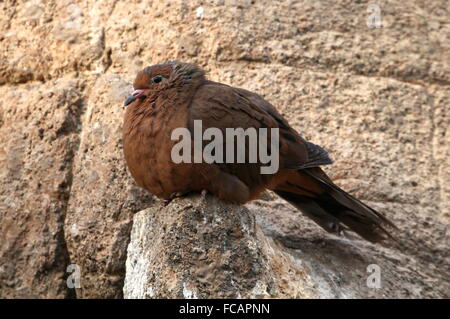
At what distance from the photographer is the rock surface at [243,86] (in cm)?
495

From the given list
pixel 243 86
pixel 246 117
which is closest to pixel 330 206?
pixel 246 117

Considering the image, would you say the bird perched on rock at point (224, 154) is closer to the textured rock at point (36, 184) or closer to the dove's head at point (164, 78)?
the dove's head at point (164, 78)

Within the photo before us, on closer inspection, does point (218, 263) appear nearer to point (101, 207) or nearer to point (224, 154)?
point (224, 154)

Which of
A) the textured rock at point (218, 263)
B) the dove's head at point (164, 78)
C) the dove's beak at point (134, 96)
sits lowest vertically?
the textured rock at point (218, 263)

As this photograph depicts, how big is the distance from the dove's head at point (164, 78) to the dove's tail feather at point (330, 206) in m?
0.92

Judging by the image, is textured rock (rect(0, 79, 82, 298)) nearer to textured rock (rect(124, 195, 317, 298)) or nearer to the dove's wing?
textured rock (rect(124, 195, 317, 298))

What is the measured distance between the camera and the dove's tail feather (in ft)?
15.3

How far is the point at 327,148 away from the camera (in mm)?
5344

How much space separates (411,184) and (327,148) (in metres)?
0.67

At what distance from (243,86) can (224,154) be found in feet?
4.75

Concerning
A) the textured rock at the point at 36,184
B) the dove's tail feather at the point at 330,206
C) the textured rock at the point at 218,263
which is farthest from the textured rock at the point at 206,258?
the textured rock at the point at 36,184

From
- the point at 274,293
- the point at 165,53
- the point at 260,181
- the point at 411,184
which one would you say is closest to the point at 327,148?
the point at 411,184

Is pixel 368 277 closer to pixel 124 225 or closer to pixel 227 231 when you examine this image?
pixel 227 231

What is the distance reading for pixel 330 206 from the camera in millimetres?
4812
